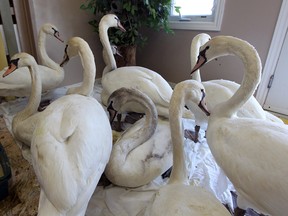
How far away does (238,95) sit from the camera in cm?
92

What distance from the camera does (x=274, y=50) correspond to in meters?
1.87

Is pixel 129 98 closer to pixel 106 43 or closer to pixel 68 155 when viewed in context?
pixel 68 155

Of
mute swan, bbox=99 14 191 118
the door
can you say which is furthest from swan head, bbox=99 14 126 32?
the door

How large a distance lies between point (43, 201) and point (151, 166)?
1.61 ft

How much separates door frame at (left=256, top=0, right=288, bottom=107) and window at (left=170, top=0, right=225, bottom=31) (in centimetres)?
52

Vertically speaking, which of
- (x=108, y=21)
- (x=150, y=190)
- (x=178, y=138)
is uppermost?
(x=108, y=21)

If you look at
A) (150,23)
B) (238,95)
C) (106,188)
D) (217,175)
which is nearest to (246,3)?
(150,23)

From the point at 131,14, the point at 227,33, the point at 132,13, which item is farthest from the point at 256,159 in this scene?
the point at 131,14

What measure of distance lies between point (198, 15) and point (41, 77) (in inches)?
70.4

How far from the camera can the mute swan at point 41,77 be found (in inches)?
63.6

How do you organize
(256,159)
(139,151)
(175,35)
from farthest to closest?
(175,35) < (139,151) < (256,159)

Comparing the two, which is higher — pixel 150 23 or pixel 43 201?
pixel 150 23

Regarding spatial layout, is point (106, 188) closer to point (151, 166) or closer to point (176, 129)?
point (151, 166)

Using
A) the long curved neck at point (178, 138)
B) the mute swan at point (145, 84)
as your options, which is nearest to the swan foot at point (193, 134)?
the mute swan at point (145, 84)
